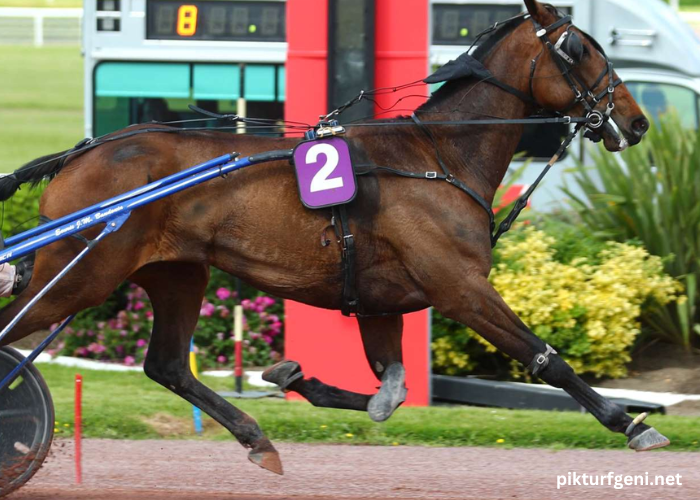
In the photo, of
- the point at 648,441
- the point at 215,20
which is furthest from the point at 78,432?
the point at 215,20

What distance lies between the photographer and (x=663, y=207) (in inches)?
336

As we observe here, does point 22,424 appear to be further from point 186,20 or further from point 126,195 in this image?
point 186,20

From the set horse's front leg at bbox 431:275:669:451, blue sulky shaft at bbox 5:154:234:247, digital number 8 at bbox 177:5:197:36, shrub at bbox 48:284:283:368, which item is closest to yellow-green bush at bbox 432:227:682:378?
shrub at bbox 48:284:283:368

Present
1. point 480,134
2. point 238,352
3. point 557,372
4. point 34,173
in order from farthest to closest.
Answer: point 238,352, point 480,134, point 34,173, point 557,372

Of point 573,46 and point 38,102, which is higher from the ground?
point 573,46

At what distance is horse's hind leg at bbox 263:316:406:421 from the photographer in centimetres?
566

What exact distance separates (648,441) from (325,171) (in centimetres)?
199

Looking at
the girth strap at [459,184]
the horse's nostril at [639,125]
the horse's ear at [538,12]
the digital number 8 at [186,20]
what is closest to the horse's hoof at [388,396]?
the girth strap at [459,184]

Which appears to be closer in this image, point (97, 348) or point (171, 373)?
point (171, 373)

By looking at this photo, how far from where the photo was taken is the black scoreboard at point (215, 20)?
1151cm

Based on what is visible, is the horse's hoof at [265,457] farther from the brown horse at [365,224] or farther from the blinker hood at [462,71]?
the blinker hood at [462,71]

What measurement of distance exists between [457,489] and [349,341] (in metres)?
2.28

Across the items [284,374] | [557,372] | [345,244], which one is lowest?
[284,374]

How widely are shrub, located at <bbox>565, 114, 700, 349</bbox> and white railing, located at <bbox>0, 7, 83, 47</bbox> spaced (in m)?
23.2
